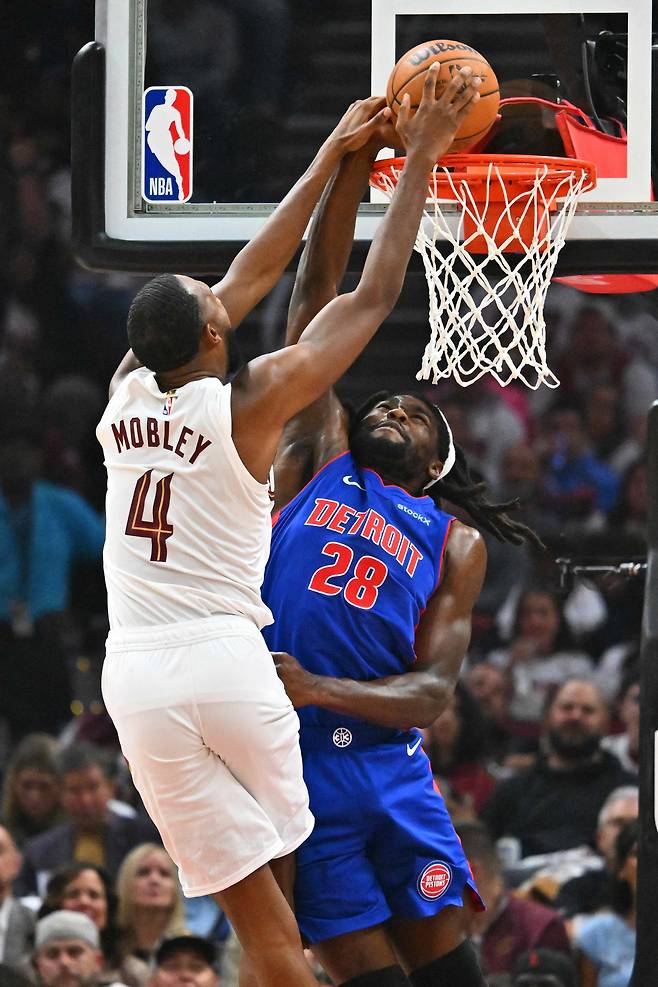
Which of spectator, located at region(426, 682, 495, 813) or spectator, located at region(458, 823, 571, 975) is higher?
spectator, located at region(426, 682, 495, 813)

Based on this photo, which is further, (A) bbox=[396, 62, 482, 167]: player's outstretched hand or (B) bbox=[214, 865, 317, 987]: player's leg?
(A) bbox=[396, 62, 482, 167]: player's outstretched hand

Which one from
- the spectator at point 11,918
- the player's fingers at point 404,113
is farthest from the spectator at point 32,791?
the player's fingers at point 404,113

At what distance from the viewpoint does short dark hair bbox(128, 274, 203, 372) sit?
315 cm

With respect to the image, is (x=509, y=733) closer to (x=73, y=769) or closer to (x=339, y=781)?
(x=73, y=769)

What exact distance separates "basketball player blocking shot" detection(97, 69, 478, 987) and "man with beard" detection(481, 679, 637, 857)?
3.42 metres

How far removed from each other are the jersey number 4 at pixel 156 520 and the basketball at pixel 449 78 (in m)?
1.17

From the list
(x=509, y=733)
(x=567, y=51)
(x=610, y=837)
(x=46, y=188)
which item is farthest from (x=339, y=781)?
(x=46, y=188)

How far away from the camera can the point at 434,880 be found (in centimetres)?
367

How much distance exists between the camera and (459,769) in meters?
6.79

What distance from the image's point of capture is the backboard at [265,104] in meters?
4.13

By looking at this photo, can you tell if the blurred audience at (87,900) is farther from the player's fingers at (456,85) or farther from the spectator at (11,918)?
the player's fingers at (456,85)

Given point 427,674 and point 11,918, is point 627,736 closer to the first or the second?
point 11,918

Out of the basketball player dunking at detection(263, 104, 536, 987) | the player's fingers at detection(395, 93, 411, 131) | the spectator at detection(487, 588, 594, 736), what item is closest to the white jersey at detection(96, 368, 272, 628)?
the basketball player dunking at detection(263, 104, 536, 987)

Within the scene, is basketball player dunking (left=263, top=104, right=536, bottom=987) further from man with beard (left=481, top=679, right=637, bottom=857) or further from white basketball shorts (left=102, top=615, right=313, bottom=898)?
man with beard (left=481, top=679, right=637, bottom=857)
